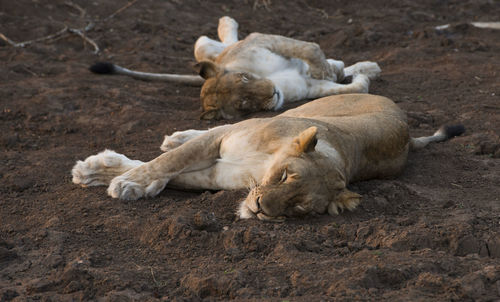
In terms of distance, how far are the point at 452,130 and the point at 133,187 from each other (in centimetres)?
281

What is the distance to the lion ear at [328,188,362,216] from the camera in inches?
155

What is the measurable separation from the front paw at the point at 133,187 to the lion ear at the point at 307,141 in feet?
3.05

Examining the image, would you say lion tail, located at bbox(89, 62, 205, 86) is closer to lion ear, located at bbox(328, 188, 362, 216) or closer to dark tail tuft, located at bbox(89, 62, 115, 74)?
dark tail tuft, located at bbox(89, 62, 115, 74)

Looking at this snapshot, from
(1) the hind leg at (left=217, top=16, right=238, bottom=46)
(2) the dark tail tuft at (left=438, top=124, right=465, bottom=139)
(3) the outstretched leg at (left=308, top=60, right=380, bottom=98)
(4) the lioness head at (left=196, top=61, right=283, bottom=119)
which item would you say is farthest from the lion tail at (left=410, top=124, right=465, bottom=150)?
(1) the hind leg at (left=217, top=16, right=238, bottom=46)

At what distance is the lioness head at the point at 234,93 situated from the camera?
661 cm

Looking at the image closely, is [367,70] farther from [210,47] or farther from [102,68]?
[102,68]

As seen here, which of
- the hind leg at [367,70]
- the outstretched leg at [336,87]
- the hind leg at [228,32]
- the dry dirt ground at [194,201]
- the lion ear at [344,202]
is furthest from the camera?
the hind leg at [228,32]

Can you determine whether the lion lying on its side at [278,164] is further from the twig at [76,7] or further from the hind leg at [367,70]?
the twig at [76,7]

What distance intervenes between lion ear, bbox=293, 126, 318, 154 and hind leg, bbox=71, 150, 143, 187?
1221 millimetres

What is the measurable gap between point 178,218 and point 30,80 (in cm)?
407

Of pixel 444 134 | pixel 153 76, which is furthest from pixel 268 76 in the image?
pixel 444 134

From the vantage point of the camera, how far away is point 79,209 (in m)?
4.14

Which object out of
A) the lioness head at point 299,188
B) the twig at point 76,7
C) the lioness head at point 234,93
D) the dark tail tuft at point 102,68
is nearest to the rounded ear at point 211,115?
the lioness head at point 234,93

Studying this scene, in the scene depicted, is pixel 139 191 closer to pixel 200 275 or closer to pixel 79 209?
pixel 79 209
